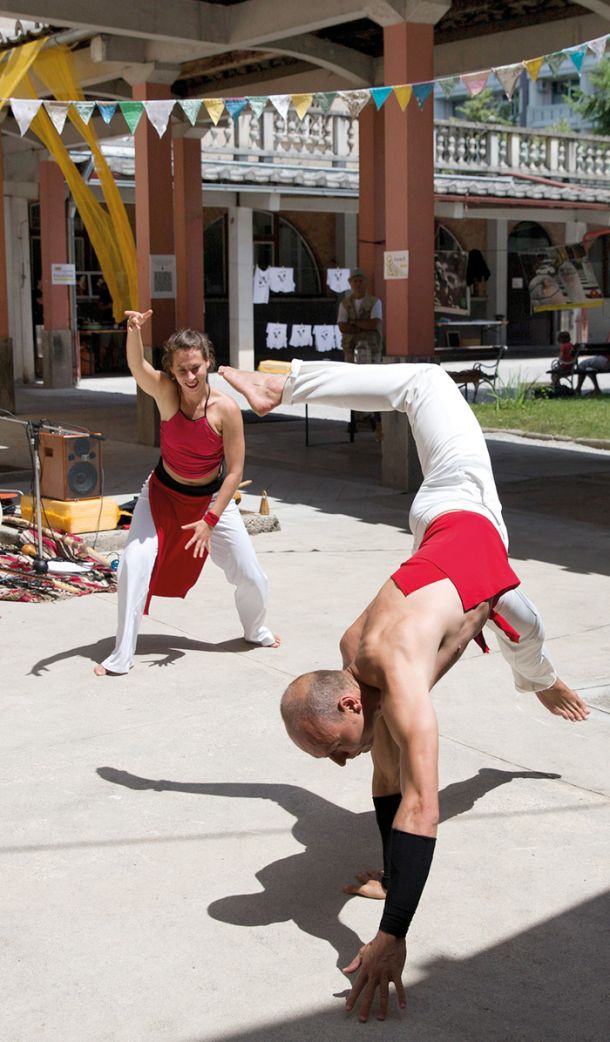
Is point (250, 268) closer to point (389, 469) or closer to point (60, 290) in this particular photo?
point (60, 290)

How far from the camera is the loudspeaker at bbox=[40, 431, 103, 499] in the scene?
8312mm

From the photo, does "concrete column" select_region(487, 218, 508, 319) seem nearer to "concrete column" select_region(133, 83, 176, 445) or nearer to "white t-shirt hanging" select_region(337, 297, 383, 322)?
"white t-shirt hanging" select_region(337, 297, 383, 322)

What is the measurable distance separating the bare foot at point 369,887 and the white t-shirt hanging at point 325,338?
1573 centimetres

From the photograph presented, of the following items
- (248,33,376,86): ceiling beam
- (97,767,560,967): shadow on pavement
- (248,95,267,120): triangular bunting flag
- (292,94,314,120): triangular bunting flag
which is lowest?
(97,767,560,967): shadow on pavement

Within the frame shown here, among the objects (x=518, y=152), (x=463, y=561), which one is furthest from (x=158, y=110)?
(x=518, y=152)

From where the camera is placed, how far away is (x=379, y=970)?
298 cm

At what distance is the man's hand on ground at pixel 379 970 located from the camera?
295 centimetres

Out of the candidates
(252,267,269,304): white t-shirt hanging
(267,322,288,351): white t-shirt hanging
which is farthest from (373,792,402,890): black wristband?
(252,267,269,304): white t-shirt hanging

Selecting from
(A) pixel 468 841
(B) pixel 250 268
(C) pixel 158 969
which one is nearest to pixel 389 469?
(A) pixel 468 841

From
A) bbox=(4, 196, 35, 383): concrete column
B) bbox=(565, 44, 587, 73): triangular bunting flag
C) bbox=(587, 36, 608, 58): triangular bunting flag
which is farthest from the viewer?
bbox=(4, 196, 35, 383): concrete column

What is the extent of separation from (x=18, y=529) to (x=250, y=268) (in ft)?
51.2

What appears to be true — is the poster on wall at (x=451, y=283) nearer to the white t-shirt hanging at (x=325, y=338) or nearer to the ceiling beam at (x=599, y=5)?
the white t-shirt hanging at (x=325, y=338)

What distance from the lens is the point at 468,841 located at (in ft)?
13.2

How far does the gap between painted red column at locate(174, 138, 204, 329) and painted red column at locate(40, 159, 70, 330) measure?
430 cm
